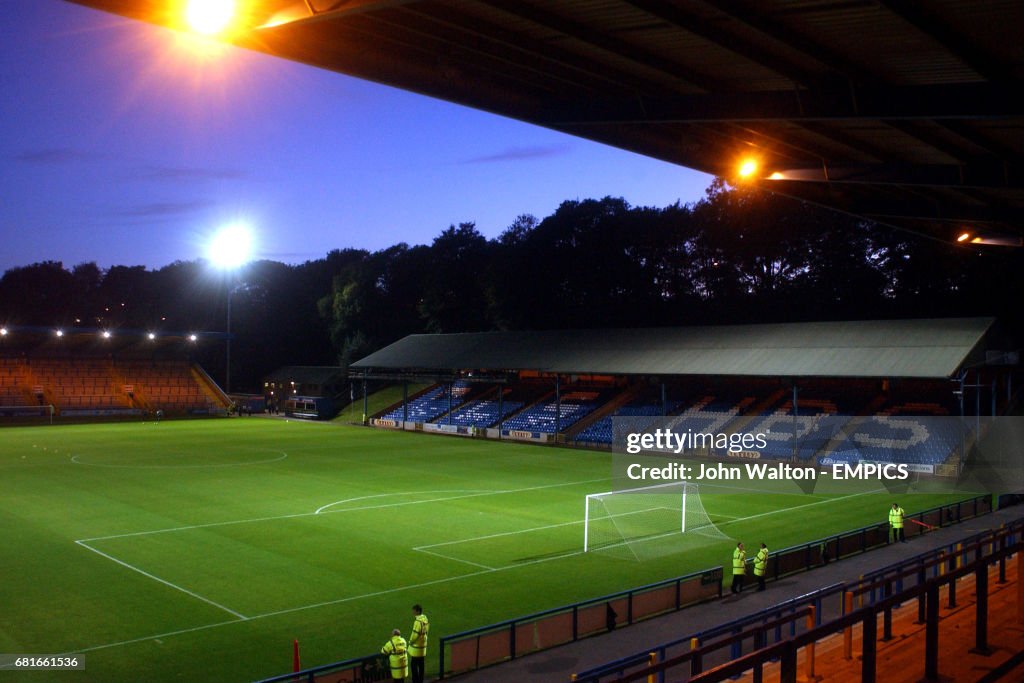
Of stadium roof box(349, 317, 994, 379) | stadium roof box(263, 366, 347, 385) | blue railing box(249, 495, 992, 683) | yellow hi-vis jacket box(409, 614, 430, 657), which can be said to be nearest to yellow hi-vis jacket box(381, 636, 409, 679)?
blue railing box(249, 495, 992, 683)

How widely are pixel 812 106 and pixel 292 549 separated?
19.0 meters

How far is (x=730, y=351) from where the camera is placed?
48.8 metres

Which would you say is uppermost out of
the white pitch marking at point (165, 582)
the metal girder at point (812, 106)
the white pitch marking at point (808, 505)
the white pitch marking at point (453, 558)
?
the metal girder at point (812, 106)

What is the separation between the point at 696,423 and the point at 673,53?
4103 centimetres

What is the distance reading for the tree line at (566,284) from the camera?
57031 mm

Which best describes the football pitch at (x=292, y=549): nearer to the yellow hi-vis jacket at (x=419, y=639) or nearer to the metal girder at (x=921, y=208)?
the yellow hi-vis jacket at (x=419, y=639)

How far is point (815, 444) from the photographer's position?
1683 inches

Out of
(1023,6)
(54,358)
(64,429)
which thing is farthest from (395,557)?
(54,358)

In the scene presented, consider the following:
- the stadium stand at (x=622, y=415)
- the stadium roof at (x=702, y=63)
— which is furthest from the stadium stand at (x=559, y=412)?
the stadium roof at (x=702, y=63)

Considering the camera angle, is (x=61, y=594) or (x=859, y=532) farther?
(x=859, y=532)

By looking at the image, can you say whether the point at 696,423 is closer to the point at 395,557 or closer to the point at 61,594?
the point at 395,557

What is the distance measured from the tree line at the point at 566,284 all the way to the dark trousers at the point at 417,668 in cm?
1888

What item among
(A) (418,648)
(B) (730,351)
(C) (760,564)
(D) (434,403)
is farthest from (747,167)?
(D) (434,403)

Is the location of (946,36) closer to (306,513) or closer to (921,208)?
(921,208)
